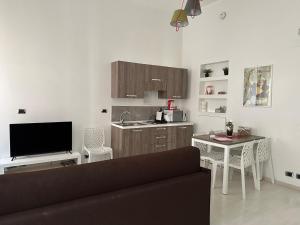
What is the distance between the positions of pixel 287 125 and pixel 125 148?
2.78 metres

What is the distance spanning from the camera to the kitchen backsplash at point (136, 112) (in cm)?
484

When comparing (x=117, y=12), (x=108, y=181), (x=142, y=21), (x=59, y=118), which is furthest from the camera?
(x=142, y=21)

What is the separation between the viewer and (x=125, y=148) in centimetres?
436

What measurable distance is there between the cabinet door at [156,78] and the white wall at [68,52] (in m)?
0.37

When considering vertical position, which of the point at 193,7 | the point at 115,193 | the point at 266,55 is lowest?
the point at 115,193

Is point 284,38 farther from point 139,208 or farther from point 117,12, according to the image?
point 139,208

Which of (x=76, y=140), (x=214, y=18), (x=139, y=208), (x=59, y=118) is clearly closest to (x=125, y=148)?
(x=76, y=140)

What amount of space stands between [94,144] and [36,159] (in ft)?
3.82

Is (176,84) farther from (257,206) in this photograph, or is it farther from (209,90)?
(257,206)

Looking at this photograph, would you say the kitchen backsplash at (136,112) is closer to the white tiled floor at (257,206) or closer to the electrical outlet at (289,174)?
the white tiled floor at (257,206)

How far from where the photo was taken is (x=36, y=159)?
12.1ft

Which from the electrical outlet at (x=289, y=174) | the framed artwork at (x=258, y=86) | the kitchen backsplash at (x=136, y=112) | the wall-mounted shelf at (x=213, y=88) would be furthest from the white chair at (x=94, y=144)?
the electrical outlet at (x=289, y=174)

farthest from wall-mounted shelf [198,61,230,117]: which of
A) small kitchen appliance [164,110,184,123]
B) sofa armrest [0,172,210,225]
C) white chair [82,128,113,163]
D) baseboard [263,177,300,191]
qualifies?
sofa armrest [0,172,210,225]

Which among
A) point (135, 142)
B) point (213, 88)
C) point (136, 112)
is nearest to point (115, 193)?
point (135, 142)
